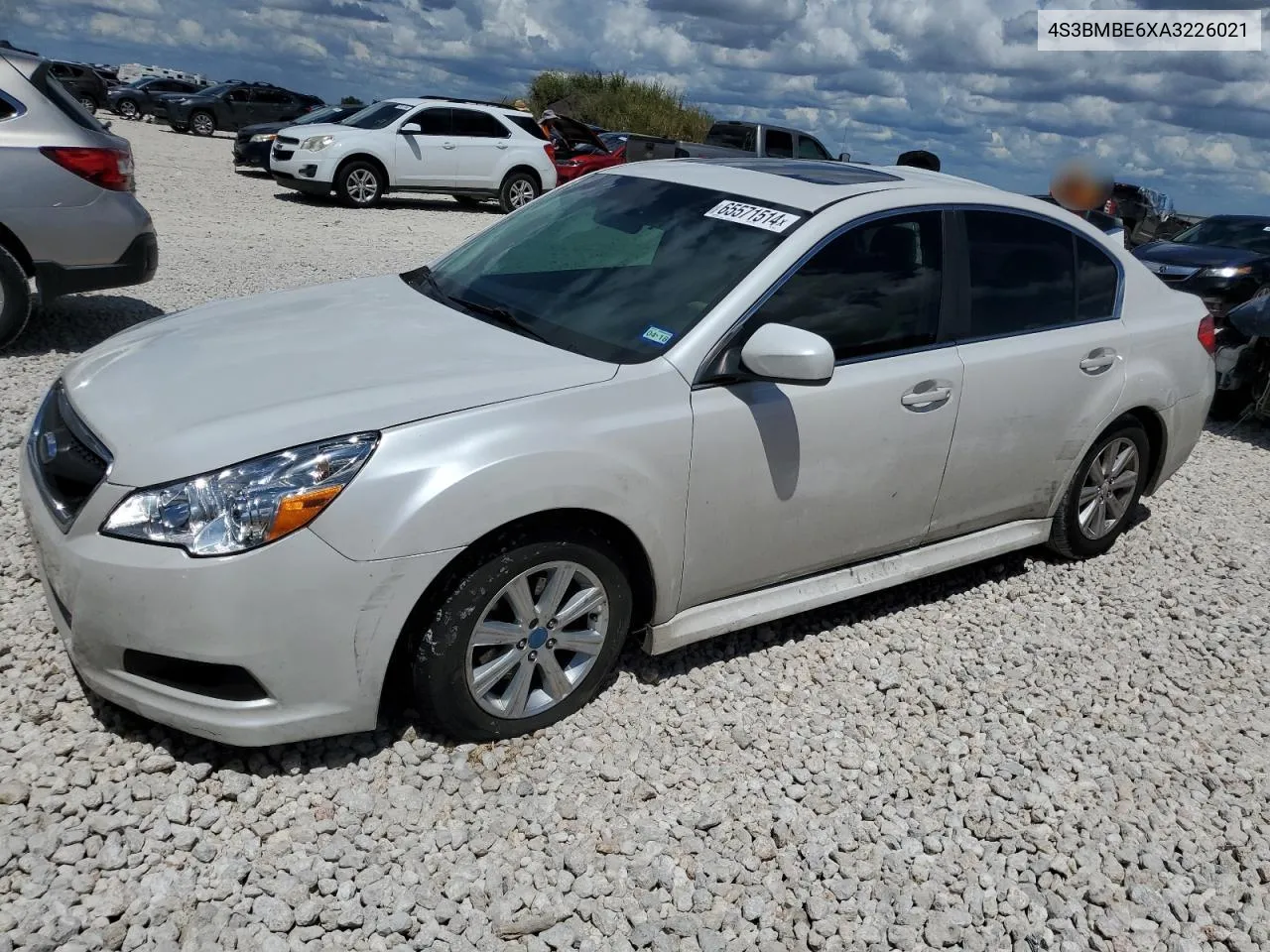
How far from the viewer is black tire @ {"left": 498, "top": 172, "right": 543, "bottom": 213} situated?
17.9 m

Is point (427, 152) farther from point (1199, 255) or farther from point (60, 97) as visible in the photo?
point (1199, 255)

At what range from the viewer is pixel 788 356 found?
3236mm

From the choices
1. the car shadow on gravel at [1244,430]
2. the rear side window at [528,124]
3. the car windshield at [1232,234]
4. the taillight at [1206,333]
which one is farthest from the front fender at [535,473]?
the rear side window at [528,124]

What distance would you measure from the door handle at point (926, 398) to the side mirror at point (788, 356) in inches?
26.1

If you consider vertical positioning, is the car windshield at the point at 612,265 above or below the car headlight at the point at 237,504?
above

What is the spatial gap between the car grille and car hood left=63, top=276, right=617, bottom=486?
5 centimetres

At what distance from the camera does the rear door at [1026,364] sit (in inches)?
162

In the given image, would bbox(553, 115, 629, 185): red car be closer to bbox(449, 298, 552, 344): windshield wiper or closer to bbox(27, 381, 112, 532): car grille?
bbox(449, 298, 552, 344): windshield wiper

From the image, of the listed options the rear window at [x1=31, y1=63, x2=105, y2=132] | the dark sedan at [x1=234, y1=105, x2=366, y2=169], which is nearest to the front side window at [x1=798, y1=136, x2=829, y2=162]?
the dark sedan at [x1=234, y1=105, x2=366, y2=169]

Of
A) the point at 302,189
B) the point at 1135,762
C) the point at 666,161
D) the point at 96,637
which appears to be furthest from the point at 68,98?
the point at 302,189

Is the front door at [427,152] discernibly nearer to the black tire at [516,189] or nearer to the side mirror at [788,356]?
the black tire at [516,189]

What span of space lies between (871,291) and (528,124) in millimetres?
15643

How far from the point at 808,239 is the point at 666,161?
47.5 inches

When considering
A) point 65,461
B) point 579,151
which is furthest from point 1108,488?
point 579,151
